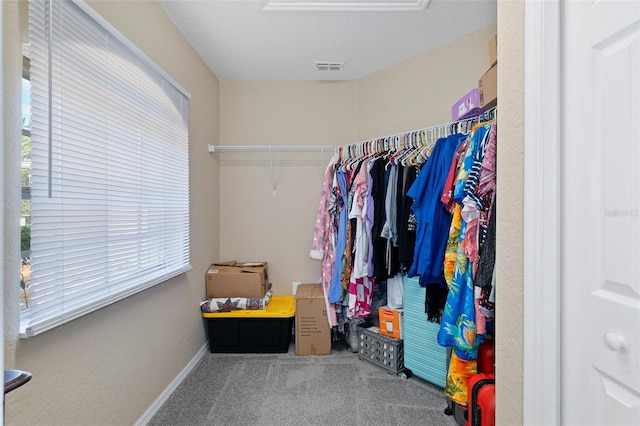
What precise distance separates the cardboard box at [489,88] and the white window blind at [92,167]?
72.4 inches

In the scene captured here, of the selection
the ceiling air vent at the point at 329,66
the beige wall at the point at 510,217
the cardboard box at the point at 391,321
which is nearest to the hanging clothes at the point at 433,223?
the cardboard box at the point at 391,321

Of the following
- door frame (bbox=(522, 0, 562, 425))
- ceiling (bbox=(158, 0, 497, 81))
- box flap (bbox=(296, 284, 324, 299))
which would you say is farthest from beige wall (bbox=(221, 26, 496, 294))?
door frame (bbox=(522, 0, 562, 425))

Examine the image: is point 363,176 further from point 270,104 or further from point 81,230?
point 81,230

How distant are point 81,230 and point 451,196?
5.68 feet

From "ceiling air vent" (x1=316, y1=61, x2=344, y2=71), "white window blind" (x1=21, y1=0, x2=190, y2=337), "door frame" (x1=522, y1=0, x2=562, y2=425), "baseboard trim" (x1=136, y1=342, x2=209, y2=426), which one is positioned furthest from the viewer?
"ceiling air vent" (x1=316, y1=61, x2=344, y2=71)

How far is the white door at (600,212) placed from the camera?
2.06 feet

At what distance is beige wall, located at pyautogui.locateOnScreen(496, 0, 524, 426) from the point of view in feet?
2.72

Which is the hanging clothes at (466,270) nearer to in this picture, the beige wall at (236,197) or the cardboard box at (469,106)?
the cardboard box at (469,106)

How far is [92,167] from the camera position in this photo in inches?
49.9

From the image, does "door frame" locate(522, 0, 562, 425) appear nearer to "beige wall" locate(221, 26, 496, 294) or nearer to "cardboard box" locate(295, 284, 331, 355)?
"cardboard box" locate(295, 284, 331, 355)

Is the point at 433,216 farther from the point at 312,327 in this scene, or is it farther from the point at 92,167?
the point at 92,167

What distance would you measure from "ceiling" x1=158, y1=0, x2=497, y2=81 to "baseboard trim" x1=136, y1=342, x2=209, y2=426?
2413 mm

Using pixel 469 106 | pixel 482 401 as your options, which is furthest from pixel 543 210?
pixel 469 106

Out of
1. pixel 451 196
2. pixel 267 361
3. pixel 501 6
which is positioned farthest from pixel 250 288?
pixel 501 6
